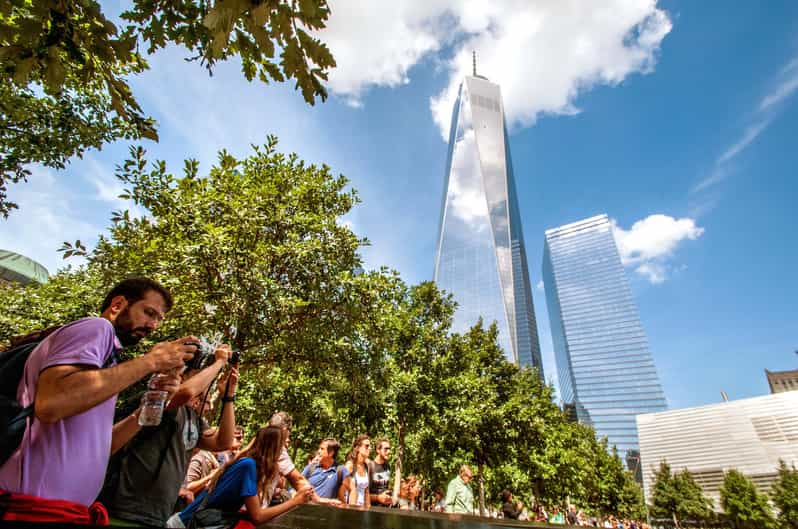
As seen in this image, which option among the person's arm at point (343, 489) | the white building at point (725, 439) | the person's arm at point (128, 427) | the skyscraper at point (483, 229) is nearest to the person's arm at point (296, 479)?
the person's arm at point (343, 489)

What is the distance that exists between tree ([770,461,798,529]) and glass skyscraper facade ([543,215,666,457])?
108341 mm

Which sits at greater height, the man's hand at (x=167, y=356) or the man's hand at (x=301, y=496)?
→ the man's hand at (x=167, y=356)

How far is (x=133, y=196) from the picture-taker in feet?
28.5

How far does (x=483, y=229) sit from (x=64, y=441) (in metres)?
117

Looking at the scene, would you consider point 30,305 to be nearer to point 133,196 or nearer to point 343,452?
point 133,196

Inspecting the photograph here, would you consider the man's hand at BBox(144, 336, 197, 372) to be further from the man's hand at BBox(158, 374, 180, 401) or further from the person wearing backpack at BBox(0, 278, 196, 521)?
the man's hand at BBox(158, 374, 180, 401)

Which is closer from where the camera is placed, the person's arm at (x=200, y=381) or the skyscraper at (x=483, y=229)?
the person's arm at (x=200, y=381)

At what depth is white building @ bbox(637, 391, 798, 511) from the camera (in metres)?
80.7

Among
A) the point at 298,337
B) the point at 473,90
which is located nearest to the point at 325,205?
the point at 298,337

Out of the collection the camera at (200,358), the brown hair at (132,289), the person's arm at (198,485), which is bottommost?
the person's arm at (198,485)

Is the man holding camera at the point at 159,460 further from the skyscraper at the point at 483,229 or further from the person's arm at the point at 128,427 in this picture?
the skyscraper at the point at 483,229

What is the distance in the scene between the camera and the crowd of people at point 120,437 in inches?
55.7

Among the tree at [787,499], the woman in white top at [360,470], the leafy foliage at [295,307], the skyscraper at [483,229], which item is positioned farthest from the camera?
the skyscraper at [483,229]

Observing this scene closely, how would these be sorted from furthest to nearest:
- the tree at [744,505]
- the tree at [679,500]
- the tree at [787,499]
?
the tree at [679,500]
the tree at [744,505]
the tree at [787,499]
